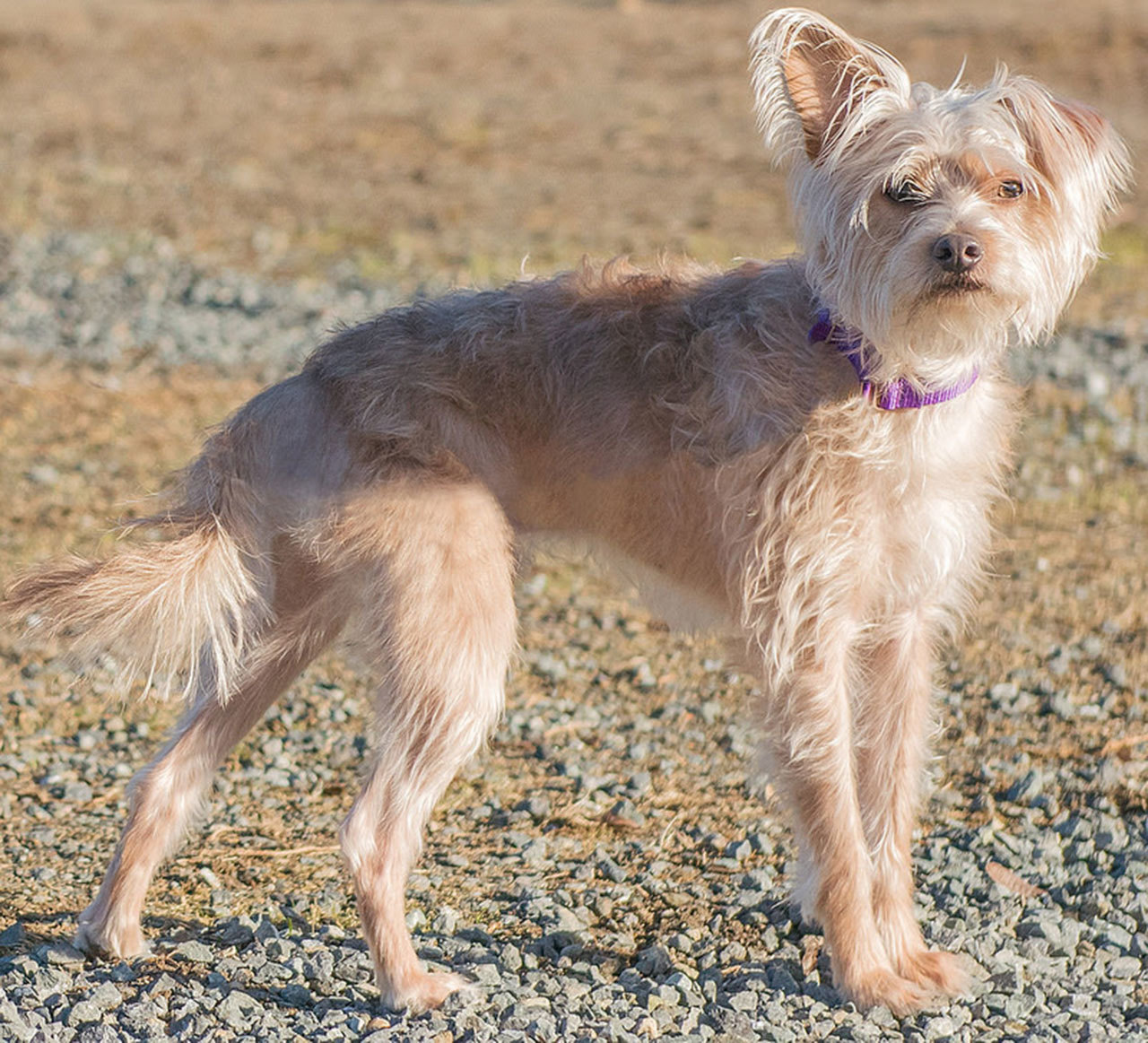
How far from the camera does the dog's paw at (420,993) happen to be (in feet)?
13.2

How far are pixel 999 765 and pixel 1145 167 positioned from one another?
9745 millimetres

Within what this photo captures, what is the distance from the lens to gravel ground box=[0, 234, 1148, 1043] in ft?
13.3

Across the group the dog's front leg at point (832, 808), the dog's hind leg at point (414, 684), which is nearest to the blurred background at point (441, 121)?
the dog's hind leg at point (414, 684)

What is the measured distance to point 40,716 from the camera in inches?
231

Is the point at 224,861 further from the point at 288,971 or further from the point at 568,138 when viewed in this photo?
the point at 568,138

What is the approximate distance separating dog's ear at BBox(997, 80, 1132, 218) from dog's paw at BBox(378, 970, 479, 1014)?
2451 millimetres

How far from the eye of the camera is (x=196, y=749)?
4438 millimetres

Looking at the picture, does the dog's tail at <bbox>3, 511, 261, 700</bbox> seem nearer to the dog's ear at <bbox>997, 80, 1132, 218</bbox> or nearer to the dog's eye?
the dog's eye

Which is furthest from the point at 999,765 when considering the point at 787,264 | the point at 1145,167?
the point at 1145,167

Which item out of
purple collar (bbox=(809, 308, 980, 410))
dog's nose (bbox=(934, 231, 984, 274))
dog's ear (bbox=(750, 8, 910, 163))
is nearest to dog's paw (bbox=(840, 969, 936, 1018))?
purple collar (bbox=(809, 308, 980, 410))

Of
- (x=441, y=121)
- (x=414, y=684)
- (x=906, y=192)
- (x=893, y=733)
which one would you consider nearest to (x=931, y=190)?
(x=906, y=192)

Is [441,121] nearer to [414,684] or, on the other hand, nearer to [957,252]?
[414,684]

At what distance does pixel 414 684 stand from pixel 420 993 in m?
0.76

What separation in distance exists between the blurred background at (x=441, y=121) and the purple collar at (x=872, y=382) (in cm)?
652
